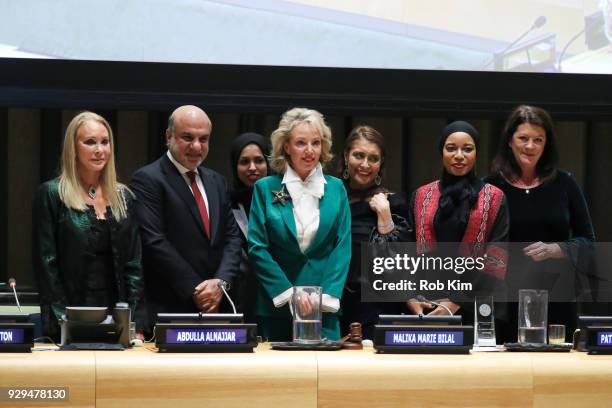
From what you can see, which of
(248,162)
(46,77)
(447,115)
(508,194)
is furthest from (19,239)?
(508,194)

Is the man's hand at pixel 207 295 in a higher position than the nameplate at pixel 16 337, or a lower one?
higher

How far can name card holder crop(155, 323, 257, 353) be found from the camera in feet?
8.59

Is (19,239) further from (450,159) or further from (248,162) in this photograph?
(450,159)

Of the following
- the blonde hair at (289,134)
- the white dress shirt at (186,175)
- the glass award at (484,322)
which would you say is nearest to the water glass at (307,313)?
the glass award at (484,322)

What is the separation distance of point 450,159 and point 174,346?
149cm

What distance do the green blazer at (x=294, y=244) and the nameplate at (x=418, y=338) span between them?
2.11 feet

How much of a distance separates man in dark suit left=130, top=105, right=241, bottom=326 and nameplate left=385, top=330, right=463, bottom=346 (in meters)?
0.93

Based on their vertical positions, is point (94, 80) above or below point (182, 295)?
above

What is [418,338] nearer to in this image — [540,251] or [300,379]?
[300,379]

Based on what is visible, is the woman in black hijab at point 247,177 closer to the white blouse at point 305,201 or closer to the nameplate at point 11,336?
the white blouse at point 305,201

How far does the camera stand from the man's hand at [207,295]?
3.42 metres

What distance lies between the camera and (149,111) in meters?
5.17

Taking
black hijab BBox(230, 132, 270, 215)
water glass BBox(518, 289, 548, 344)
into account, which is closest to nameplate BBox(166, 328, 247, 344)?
water glass BBox(518, 289, 548, 344)

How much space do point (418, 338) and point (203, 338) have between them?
56cm
